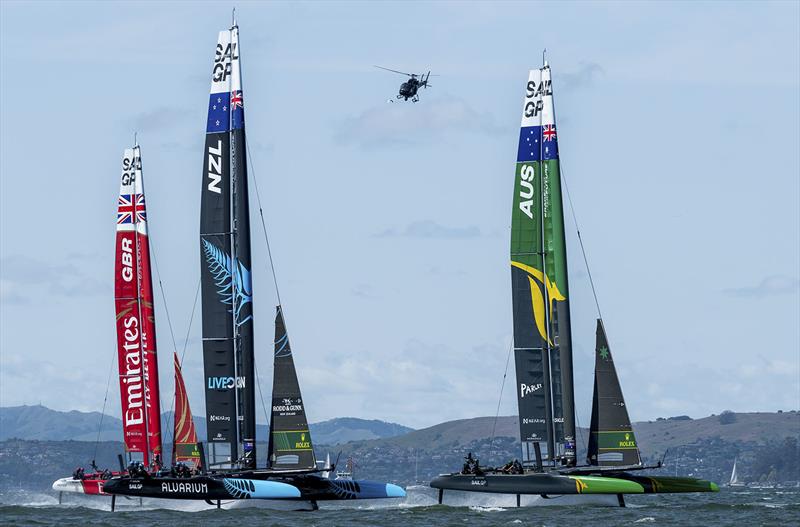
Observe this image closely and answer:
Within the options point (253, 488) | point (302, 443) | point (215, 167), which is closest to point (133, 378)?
point (215, 167)

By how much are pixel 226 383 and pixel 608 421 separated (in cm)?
1324

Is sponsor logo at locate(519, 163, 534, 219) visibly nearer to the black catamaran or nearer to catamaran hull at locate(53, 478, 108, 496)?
the black catamaran

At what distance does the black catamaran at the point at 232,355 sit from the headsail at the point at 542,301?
6.68 m

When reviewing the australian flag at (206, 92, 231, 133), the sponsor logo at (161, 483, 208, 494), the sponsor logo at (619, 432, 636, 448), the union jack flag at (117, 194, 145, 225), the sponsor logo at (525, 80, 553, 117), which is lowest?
the sponsor logo at (161, 483, 208, 494)

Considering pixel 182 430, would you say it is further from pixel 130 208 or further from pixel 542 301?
pixel 542 301

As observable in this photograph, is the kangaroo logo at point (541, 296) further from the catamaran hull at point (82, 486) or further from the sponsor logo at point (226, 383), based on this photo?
the catamaran hull at point (82, 486)

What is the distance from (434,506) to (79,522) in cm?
1526

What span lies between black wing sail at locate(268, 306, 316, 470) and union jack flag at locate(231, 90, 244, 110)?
8.22 m

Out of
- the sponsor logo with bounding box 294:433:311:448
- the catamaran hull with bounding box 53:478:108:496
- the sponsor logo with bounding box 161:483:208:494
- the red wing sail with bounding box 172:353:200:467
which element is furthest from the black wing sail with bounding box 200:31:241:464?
the catamaran hull with bounding box 53:478:108:496

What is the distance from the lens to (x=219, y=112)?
57.8 metres

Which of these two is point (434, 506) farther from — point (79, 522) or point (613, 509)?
point (79, 522)

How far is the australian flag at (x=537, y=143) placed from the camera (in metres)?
60.2

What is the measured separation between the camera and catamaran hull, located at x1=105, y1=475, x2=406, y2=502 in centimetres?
5344

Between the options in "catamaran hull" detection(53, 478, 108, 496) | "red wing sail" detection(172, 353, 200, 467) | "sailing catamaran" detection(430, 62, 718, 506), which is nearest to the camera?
"sailing catamaran" detection(430, 62, 718, 506)
